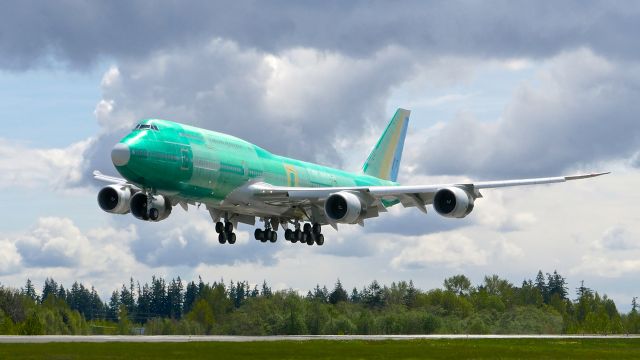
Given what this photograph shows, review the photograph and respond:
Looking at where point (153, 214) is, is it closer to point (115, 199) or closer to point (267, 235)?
point (115, 199)

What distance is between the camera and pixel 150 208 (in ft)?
235

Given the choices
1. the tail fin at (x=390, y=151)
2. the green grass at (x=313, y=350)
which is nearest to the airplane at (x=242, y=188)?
the tail fin at (x=390, y=151)

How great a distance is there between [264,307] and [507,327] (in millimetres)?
26296

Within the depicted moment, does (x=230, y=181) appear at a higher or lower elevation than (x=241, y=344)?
higher

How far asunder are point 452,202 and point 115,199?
74.6ft

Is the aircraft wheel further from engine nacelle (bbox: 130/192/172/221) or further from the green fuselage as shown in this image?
engine nacelle (bbox: 130/192/172/221)

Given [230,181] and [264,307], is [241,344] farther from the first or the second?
[264,307]

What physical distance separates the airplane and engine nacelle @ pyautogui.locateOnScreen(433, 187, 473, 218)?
0.07m

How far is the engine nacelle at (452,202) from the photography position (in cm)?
7375

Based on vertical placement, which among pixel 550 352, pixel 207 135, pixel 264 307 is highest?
pixel 207 135

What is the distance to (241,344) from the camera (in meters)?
63.5

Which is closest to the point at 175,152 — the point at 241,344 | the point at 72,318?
the point at 241,344

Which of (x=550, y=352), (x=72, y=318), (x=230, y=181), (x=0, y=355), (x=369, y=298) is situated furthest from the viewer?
(x=72, y=318)

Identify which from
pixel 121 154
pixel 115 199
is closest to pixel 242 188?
pixel 115 199
